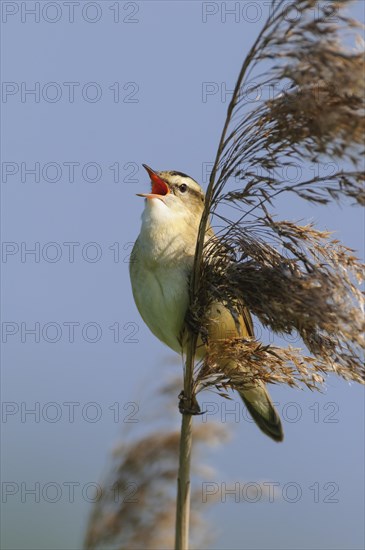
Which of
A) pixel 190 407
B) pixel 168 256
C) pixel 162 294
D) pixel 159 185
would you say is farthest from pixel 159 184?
pixel 190 407

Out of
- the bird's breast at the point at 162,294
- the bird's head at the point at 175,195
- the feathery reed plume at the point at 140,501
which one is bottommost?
the feathery reed plume at the point at 140,501

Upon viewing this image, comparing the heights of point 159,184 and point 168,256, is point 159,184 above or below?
above

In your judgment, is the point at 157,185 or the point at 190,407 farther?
the point at 157,185

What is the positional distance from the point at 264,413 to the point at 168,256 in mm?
→ 1101

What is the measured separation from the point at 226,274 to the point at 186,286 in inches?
32.6

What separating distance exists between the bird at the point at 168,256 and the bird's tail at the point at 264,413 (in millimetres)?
520

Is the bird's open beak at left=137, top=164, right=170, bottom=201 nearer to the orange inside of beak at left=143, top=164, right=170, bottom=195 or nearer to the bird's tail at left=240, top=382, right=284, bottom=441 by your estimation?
the orange inside of beak at left=143, top=164, right=170, bottom=195

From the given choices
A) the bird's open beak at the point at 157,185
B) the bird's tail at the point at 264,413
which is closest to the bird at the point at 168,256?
the bird's open beak at the point at 157,185

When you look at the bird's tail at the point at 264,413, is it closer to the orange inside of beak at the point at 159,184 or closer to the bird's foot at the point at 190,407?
the orange inside of beak at the point at 159,184

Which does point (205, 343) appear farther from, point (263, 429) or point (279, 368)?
point (263, 429)

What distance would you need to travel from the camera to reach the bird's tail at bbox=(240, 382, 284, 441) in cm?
411

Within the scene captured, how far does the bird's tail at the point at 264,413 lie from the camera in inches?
162

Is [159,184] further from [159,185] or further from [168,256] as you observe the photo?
[168,256]

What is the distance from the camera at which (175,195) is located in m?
3.77
